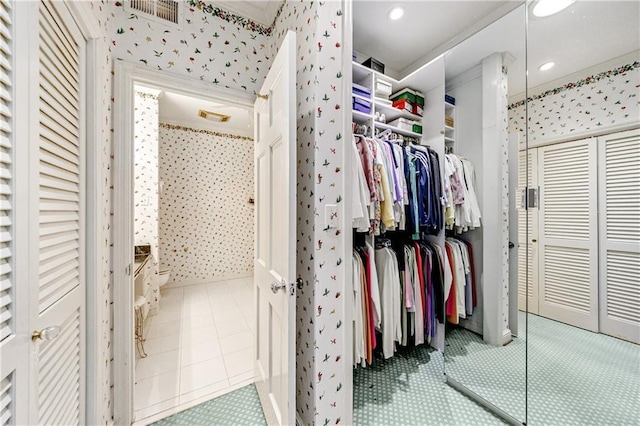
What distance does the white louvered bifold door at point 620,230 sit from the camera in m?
1.13

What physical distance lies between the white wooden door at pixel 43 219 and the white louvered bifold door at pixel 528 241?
2055mm

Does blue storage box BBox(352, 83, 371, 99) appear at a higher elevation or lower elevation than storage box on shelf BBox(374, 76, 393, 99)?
lower

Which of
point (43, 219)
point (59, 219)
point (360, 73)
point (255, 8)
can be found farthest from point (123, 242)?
point (360, 73)

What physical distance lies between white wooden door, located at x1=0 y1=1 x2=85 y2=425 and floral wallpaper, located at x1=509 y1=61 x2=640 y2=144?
2.06 metres

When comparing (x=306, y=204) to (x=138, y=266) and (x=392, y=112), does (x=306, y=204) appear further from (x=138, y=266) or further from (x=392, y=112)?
(x=138, y=266)

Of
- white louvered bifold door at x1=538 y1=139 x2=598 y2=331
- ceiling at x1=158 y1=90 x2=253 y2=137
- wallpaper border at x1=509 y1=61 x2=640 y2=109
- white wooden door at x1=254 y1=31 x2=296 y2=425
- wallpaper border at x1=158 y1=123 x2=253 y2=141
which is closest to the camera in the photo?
white wooden door at x1=254 y1=31 x2=296 y2=425

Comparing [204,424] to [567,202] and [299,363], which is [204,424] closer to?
[299,363]

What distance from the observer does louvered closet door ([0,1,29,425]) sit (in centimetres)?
57

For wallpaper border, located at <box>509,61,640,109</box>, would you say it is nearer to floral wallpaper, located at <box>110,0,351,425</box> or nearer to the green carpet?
→ floral wallpaper, located at <box>110,0,351,425</box>

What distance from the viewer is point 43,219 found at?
744mm

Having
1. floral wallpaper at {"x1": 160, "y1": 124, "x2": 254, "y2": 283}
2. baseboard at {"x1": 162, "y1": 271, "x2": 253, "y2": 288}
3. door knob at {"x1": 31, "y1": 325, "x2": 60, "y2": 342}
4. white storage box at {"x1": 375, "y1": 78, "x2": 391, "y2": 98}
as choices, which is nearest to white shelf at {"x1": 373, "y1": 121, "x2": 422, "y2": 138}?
white storage box at {"x1": 375, "y1": 78, "x2": 391, "y2": 98}

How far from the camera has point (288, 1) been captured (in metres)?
1.47

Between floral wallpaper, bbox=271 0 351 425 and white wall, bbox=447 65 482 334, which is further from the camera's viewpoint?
white wall, bbox=447 65 482 334

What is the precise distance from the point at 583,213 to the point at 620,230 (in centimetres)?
16
